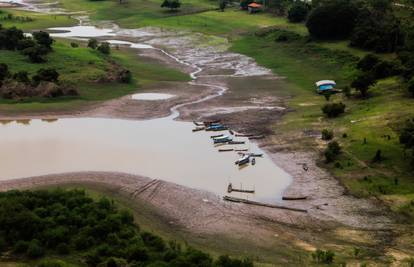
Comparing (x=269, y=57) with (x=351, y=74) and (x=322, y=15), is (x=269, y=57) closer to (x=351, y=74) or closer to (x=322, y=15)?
(x=322, y=15)

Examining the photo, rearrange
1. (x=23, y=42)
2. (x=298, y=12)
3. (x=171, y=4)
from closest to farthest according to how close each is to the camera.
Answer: (x=23, y=42)
(x=298, y=12)
(x=171, y=4)

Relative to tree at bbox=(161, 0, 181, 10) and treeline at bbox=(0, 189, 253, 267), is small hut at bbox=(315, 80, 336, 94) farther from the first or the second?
tree at bbox=(161, 0, 181, 10)

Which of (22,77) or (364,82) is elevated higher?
(364,82)

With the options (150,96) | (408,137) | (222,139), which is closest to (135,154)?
(222,139)

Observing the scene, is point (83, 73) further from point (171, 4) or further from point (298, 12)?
point (171, 4)

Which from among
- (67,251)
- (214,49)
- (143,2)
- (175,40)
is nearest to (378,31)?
(214,49)

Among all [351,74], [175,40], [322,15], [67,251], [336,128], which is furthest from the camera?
[175,40]
